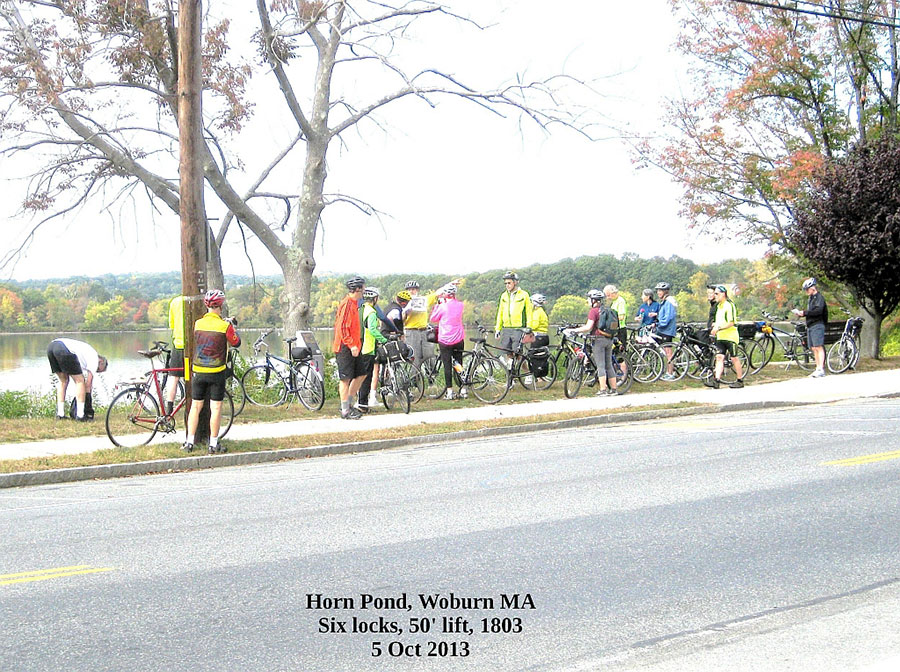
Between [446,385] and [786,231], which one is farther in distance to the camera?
[786,231]

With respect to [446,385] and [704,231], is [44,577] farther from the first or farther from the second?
[704,231]

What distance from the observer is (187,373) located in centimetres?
1284

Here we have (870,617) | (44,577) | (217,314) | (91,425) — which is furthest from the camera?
(91,425)

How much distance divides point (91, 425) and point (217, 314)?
153 inches

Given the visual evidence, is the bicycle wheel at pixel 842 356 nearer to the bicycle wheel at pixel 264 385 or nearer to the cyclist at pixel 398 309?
the cyclist at pixel 398 309

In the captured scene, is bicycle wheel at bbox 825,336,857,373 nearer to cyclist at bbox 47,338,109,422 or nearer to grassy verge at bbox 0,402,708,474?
grassy verge at bbox 0,402,708,474

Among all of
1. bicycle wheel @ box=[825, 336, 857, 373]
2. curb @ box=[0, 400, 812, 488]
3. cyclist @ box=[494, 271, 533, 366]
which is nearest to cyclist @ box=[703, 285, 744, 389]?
curb @ box=[0, 400, 812, 488]

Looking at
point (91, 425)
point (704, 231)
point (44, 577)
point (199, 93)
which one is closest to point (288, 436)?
point (91, 425)

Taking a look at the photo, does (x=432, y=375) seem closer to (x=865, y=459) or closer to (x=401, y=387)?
(x=401, y=387)

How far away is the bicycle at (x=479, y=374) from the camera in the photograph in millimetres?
18281

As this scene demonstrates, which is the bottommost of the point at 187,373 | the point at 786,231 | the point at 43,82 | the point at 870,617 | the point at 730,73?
the point at 870,617

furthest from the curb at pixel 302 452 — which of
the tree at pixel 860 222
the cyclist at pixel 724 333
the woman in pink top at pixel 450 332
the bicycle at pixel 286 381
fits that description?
the tree at pixel 860 222

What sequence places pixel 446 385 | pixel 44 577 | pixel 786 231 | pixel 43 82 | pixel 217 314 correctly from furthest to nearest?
pixel 786 231 < pixel 43 82 < pixel 446 385 < pixel 217 314 < pixel 44 577

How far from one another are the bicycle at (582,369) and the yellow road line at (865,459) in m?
7.95
